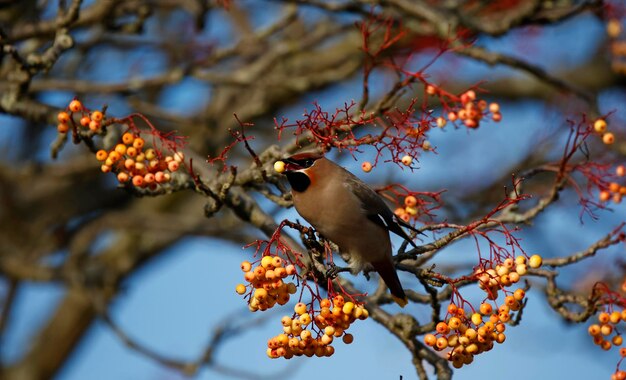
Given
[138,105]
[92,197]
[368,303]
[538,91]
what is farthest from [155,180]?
[538,91]

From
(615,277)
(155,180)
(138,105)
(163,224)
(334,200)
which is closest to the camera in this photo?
(155,180)

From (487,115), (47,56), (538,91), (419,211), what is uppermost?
(538,91)

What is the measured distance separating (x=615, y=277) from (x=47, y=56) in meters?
3.53

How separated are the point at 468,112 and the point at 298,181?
834mm

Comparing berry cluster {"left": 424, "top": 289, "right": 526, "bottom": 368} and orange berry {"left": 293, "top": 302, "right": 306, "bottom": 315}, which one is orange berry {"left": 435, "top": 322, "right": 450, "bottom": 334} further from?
orange berry {"left": 293, "top": 302, "right": 306, "bottom": 315}

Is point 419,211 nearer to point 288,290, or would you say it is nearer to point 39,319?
point 288,290

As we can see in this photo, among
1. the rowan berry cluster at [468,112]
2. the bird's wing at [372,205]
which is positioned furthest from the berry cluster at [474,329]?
the rowan berry cluster at [468,112]

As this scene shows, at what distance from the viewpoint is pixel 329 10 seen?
5484mm

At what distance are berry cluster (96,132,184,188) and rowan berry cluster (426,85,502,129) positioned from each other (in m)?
1.18

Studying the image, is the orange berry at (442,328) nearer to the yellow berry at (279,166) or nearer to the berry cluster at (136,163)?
the yellow berry at (279,166)

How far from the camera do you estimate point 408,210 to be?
3.90 meters

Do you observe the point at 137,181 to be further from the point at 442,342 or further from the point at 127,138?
the point at 442,342

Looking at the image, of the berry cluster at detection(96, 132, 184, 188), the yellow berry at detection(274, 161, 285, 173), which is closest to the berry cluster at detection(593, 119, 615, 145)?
the yellow berry at detection(274, 161, 285, 173)

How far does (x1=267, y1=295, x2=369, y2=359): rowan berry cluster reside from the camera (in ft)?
9.86
